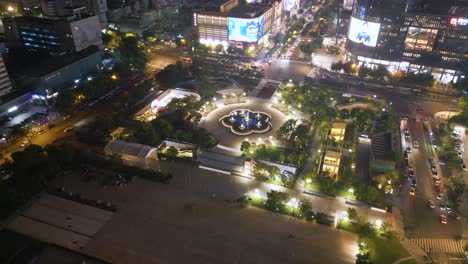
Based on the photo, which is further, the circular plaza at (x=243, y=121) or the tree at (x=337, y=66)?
the tree at (x=337, y=66)

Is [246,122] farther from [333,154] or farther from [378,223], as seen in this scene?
[378,223]

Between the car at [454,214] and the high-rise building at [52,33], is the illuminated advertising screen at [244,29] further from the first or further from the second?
the car at [454,214]

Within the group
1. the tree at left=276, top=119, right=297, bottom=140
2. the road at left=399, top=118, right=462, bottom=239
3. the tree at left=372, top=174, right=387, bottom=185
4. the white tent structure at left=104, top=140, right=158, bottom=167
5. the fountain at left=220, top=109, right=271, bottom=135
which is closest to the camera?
the road at left=399, top=118, right=462, bottom=239

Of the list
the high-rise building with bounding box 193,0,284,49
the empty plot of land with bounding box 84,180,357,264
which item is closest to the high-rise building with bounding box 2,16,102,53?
the high-rise building with bounding box 193,0,284,49

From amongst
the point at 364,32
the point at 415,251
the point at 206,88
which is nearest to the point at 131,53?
the point at 206,88

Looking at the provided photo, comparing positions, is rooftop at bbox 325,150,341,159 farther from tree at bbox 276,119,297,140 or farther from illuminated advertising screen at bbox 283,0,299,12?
illuminated advertising screen at bbox 283,0,299,12

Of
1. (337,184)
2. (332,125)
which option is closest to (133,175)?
(337,184)

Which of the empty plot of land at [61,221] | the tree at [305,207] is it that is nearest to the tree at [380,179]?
the tree at [305,207]

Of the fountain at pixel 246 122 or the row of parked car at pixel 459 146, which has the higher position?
the fountain at pixel 246 122
